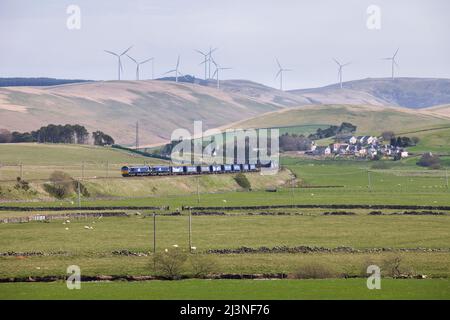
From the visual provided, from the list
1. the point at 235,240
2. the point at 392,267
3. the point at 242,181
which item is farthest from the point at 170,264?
the point at 242,181

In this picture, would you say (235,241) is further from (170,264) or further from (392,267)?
(392,267)

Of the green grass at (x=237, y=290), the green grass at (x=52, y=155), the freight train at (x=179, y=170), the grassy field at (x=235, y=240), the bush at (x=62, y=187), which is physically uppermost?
the green grass at (x=52, y=155)

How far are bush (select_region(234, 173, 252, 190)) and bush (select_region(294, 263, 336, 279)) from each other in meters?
96.3

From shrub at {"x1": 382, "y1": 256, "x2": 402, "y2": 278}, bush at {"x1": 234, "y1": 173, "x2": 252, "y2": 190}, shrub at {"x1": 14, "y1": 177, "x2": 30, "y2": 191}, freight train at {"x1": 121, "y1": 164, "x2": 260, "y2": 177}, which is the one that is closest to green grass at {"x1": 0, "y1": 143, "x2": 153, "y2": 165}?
freight train at {"x1": 121, "y1": 164, "x2": 260, "y2": 177}

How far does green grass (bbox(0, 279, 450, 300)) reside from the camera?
48031 millimetres

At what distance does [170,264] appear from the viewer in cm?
5741

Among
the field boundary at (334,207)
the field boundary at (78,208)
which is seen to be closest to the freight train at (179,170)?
the field boundary at (78,208)

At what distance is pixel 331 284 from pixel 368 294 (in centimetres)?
426

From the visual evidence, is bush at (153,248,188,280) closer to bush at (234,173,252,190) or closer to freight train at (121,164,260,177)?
freight train at (121,164,260,177)

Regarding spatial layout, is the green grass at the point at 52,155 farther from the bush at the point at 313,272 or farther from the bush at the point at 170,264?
the bush at the point at 313,272

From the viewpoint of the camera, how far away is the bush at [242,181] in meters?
156

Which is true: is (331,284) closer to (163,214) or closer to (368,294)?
(368,294)

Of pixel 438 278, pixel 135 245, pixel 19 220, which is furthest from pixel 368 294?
pixel 19 220

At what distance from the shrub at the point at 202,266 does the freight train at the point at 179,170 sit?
268ft
